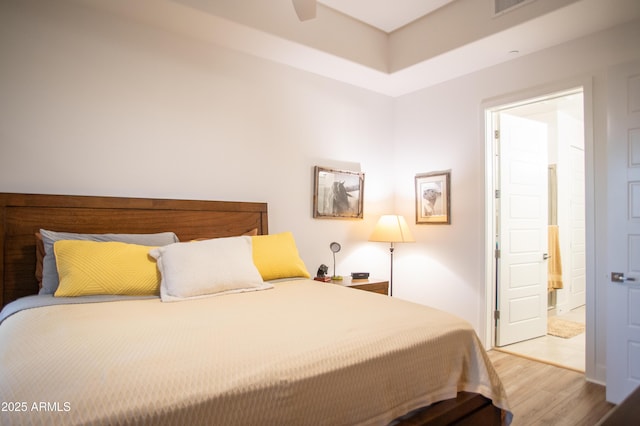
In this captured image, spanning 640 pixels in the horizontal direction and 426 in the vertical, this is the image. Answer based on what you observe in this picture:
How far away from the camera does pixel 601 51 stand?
8.99ft

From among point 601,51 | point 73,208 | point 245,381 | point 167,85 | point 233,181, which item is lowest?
point 245,381

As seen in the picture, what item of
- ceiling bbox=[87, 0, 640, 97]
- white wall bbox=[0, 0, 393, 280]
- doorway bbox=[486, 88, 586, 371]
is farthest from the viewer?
doorway bbox=[486, 88, 586, 371]

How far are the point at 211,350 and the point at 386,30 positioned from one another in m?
3.38

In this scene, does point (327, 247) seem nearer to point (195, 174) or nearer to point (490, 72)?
point (195, 174)

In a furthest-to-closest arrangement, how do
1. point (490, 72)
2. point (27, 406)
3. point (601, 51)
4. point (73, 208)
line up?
1. point (490, 72)
2. point (601, 51)
3. point (73, 208)
4. point (27, 406)

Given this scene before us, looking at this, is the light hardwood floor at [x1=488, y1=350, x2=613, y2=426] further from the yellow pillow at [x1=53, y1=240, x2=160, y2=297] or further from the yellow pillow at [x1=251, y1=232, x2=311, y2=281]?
the yellow pillow at [x1=53, y1=240, x2=160, y2=297]

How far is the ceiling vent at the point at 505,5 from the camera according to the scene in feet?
8.66

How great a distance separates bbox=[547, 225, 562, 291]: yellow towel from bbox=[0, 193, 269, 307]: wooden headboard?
4000mm

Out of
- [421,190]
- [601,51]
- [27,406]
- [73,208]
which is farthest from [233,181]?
[601,51]

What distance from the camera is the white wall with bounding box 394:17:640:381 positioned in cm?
274

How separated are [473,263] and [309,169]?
181 centimetres

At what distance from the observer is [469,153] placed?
3.57 meters

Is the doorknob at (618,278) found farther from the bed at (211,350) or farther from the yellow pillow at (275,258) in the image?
the yellow pillow at (275,258)

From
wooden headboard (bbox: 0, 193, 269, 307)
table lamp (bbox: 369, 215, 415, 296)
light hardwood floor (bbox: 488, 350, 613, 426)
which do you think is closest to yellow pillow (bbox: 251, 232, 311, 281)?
wooden headboard (bbox: 0, 193, 269, 307)
